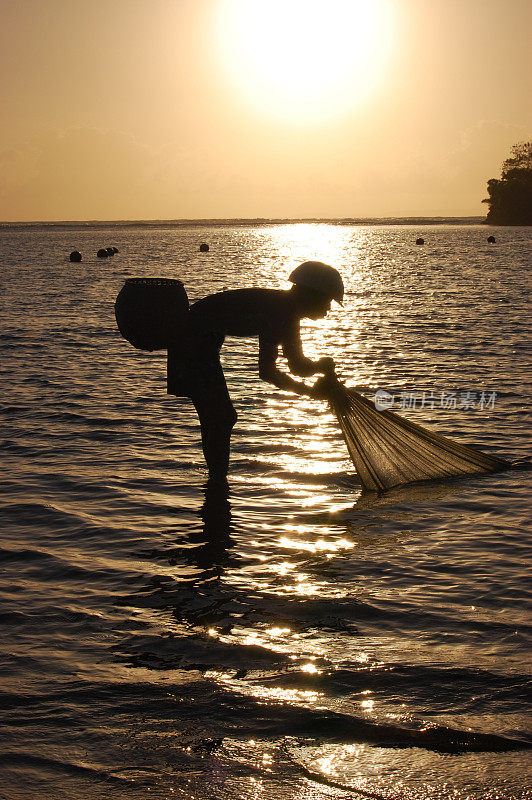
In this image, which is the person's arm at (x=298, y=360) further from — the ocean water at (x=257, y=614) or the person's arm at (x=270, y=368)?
the ocean water at (x=257, y=614)

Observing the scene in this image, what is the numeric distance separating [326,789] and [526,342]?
629 inches

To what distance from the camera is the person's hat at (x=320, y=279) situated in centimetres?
650

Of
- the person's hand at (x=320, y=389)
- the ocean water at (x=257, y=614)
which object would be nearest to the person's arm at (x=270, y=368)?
the person's hand at (x=320, y=389)

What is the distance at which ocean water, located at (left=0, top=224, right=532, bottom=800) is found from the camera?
3707mm

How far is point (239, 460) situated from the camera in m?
9.13

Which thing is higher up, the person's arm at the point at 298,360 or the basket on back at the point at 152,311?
the basket on back at the point at 152,311

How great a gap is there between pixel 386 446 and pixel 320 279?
5.70 ft

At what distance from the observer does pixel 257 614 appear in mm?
5246

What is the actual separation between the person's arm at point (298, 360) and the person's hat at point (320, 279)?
1.12 ft

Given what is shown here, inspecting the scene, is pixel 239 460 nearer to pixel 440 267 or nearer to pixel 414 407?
pixel 414 407

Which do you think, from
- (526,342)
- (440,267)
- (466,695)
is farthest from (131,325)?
(440,267)

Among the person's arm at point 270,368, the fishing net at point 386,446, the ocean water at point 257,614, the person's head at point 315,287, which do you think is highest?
the person's head at point 315,287

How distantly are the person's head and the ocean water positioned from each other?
1680 mm

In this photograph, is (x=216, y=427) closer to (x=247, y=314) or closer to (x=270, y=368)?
(x=270, y=368)
